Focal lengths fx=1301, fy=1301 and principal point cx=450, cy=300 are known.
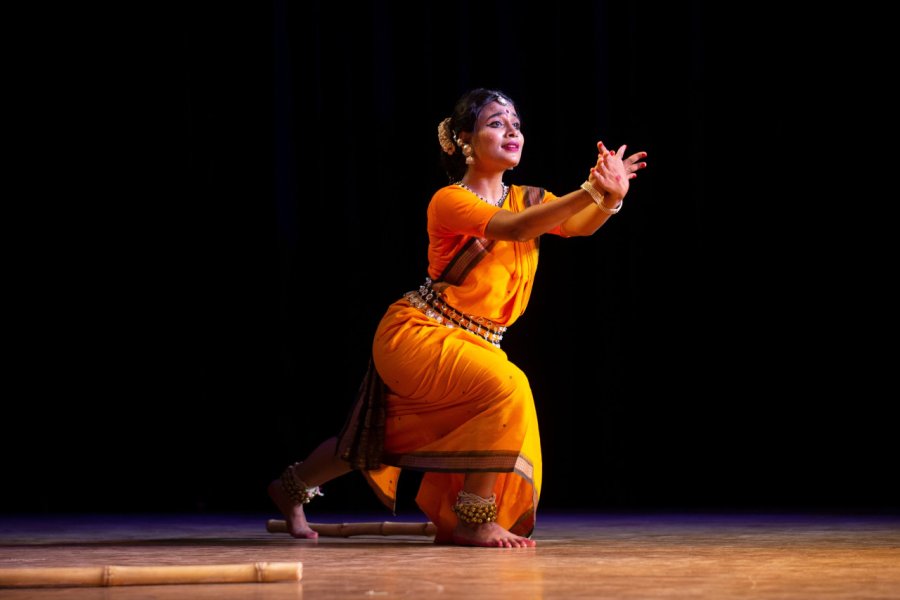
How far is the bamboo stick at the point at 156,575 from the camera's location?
2053 mm

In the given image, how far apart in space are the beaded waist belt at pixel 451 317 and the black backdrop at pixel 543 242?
1.86m

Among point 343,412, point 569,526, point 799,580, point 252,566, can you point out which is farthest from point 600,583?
point 343,412

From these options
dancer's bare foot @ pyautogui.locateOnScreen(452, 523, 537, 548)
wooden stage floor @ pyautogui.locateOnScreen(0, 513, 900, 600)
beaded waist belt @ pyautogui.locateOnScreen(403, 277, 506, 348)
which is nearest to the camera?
wooden stage floor @ pyautogui.locateOnScreen(0, 513, 900, 600)

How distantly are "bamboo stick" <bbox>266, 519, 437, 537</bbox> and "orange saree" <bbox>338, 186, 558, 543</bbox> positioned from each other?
0.15m

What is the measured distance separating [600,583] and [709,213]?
3.26 metres

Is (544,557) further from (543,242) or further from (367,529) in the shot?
(543,242)

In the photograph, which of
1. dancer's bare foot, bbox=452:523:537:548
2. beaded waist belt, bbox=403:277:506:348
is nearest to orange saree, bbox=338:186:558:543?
beaded waist belt, bbox=403:277:506:348

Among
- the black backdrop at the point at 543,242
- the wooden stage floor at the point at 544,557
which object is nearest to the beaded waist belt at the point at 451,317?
the wooden stage floor at the point at 544,557

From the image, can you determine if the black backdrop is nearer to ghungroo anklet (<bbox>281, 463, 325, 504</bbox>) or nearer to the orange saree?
ghungroo anklet (<bbox>281, 463, 325, 504</bbox>)

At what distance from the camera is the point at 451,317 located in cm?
325

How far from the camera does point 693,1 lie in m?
5.14

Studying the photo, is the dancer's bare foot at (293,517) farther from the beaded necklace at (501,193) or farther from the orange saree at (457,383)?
the beaded necklace at (501,193)

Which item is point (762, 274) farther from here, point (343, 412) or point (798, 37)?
point (343, 412)

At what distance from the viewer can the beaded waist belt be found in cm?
325
